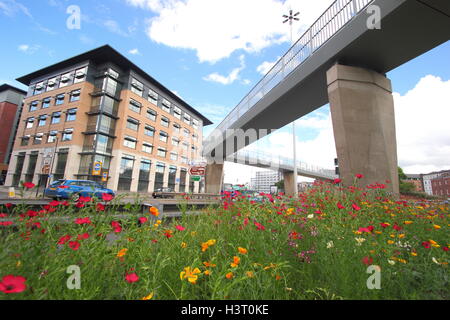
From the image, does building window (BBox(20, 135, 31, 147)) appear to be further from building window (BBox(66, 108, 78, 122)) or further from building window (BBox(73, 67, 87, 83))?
building window (BBox(73, 67, 87, 83))

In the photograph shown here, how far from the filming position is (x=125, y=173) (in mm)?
31984

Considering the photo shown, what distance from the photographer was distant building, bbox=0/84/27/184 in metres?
39.1

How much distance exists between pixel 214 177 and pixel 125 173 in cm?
1736

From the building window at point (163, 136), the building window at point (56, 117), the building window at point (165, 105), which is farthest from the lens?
the building window at point (165, 105)

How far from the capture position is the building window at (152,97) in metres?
38.1

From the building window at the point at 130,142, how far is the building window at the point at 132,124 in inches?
Result: 78.5

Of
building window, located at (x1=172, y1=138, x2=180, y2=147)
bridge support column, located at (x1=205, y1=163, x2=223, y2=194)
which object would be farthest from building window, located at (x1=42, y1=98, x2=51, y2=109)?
bridge support column, located at (x1=205, y1=163, x2=223, y2=194)

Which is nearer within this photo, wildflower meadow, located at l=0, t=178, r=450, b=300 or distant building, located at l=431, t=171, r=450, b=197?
wildflower meadow, located at l=0, t=178, r=450, b=300

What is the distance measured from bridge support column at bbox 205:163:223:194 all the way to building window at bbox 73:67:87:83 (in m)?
27.6

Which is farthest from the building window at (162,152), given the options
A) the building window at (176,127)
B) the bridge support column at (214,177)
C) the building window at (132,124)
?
the bridge support column at (214,177)

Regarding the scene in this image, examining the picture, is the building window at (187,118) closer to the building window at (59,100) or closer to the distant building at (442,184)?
the building window at (59,100)

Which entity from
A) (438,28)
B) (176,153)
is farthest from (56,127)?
(438,28)

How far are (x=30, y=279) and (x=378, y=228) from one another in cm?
369

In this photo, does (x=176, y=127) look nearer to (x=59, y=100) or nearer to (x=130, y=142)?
(x=130, y=142)
